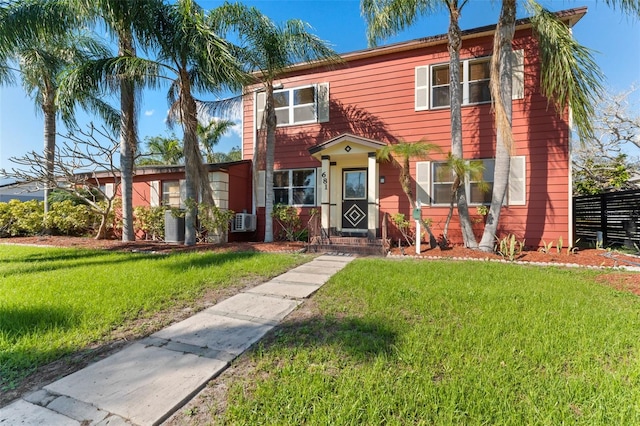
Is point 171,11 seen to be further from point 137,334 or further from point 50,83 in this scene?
point 137,334

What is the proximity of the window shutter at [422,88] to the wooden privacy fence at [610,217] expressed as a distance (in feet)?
18.8

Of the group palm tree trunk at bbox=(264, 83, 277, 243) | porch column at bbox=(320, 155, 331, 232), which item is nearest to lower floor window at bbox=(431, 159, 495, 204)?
porch column at bbox=(320, 155, 331, 232)

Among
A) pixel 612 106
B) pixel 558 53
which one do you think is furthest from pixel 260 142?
pixel 612 106

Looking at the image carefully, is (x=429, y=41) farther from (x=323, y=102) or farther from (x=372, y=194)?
(x=372, y=194)

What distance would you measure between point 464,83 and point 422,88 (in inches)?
45.8

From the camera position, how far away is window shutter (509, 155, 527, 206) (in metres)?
7.77

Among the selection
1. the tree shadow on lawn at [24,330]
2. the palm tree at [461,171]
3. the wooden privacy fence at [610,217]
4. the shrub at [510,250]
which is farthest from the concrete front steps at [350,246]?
the wooden privacy fence at [610,217]

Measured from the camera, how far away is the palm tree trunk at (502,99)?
260 inches

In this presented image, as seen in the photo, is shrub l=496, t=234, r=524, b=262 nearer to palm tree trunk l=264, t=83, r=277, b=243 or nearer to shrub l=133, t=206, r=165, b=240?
palm tree trunk l=264, t=83, r=277, b=243

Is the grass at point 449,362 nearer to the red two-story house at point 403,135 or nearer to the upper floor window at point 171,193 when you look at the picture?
the red two-story house at point 403,135

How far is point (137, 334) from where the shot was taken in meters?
2.82

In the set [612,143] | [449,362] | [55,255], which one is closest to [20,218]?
[55,255]

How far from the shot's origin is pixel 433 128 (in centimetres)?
855

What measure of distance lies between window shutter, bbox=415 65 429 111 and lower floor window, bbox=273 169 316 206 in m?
3.94
